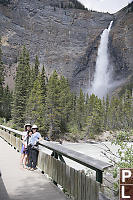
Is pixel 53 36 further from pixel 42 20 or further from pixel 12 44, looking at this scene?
Answer: pixel 12 44

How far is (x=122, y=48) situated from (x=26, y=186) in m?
111

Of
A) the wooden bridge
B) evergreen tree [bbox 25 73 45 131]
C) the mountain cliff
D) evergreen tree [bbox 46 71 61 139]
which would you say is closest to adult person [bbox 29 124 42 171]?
the wooden bridge

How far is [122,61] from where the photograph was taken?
347 feet

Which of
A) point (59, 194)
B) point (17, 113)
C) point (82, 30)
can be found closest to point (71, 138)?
point (17, 113)

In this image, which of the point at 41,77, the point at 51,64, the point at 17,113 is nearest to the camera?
the point at 17,113

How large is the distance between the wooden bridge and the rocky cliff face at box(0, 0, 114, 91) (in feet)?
293

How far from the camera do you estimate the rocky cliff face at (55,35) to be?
337ft

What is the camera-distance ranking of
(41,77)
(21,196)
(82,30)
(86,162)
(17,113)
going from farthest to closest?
(82,30), (41,77), (17,113), (21,196), (86,162)

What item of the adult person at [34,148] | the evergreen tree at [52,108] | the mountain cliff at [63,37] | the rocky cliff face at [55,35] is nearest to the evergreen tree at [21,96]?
the evergreen tree at [52,108]

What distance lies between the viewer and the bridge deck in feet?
13.1

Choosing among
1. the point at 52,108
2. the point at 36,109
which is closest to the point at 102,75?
the point at 52,108

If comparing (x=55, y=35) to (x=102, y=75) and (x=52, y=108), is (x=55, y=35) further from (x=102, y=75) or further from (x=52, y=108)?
(x=52, y=108)

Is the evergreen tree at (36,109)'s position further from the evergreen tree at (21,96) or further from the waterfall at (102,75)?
the waterfall at (102,75)

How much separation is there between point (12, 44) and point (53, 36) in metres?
22.7
